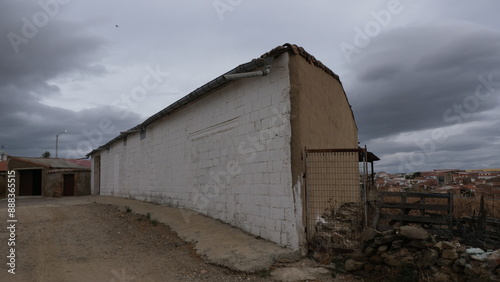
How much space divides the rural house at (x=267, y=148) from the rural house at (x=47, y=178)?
17647 mm

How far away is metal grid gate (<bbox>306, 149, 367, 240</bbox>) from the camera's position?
6.24m

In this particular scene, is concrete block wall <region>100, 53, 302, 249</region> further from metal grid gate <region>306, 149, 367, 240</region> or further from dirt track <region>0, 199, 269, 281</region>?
dirt track <region>0, 199, 269, 281</region>

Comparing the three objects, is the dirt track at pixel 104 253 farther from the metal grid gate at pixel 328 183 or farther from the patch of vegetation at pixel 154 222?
the metal grid gate at pixel 328 183

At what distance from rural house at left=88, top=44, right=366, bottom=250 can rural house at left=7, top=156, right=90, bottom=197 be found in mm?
17647

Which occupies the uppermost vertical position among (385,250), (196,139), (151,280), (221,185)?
(196,139)

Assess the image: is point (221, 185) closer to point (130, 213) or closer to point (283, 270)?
point (283, 270)

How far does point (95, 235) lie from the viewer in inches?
348

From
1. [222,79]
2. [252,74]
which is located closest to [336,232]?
[252,74]

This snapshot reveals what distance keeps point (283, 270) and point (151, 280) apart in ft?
7.25

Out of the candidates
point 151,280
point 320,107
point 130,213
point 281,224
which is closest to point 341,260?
point 281,224

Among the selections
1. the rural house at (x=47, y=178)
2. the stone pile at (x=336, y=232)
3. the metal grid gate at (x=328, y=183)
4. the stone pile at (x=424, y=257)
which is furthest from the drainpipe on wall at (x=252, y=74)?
the rural house at (x=47, y=178)

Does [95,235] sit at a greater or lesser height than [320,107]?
lesser

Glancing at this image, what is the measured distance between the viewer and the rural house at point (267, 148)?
6.40m

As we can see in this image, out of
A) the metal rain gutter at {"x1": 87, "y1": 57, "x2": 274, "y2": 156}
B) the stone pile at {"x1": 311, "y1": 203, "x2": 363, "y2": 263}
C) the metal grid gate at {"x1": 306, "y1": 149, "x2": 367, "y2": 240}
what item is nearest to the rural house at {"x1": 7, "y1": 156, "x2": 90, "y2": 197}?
the metal rain gutter at {"x1": 87, "y1": 57, "x2": 274, "y2": 156}
